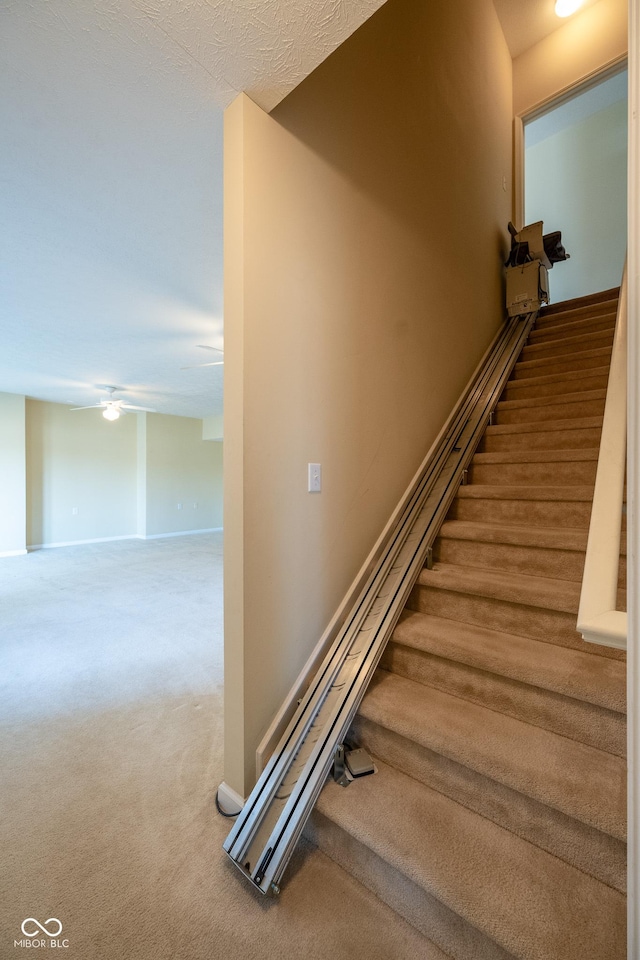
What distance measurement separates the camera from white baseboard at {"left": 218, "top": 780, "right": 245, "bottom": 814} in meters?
1.41

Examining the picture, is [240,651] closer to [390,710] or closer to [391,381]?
[390,710]

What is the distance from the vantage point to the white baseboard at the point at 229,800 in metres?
1.41

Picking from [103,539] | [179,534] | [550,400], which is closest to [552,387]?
[550,400]

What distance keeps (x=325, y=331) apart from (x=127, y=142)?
1195 mm

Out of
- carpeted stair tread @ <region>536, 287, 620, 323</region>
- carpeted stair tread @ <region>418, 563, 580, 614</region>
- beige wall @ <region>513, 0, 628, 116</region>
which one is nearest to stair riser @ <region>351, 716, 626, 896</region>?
carpeted stair tread @ <region>418, 563, 580, 614</region>

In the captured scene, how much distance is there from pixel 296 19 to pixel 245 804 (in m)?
2.49

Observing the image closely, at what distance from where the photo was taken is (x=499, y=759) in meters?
1.20

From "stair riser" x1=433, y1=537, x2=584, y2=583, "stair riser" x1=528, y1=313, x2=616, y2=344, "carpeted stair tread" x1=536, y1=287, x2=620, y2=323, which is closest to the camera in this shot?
"stair riser" x1=433, y1=537, x2=584, y2=583

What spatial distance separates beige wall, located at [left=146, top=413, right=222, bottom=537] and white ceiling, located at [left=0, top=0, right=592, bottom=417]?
4439mm

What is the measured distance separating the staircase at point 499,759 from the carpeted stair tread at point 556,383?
84cm

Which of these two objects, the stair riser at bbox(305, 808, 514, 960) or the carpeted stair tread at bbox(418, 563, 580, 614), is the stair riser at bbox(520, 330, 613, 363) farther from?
the stair riser at bbox(305, 808, 514, 960)

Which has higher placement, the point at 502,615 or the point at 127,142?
the point at 127,142

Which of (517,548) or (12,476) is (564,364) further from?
(12,476)

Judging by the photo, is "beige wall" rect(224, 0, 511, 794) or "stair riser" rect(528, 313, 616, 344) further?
"stair riser" rect(528, 313, 616, 344)
